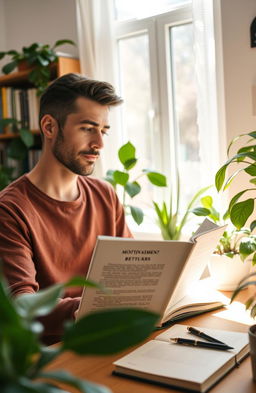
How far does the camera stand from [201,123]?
2.37 m

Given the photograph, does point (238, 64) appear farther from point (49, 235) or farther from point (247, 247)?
point (49, 235)

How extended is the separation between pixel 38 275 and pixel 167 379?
85cm

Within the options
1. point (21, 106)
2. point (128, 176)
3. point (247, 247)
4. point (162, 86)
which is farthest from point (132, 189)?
point (21, 106)

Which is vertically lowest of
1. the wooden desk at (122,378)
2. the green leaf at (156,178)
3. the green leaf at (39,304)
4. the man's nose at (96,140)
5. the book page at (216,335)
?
the wooden desk at (122,378)

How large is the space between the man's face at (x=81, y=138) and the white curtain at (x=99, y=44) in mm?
897

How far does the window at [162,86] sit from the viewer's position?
8.98 ft

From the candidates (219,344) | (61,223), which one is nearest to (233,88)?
(61,223)

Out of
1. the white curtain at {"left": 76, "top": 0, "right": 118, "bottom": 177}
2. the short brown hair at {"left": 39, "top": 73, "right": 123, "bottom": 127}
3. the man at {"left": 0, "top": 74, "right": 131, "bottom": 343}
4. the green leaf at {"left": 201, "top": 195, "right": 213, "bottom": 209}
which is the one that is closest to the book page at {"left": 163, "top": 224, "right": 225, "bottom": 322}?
the man at {"left": 0, "top": 74, "right": 131, "bottom": 343}

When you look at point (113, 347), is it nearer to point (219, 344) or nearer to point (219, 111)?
point (219, 344)

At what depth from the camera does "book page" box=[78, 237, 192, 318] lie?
117 centimetres

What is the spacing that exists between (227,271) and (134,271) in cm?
63

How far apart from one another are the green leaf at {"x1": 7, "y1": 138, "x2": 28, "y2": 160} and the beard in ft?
4.29

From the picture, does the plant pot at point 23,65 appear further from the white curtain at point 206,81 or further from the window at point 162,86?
the white curtain at point 206,81

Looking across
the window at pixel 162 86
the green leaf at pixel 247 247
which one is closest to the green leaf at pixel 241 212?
the green leaf at pixel 247 247
